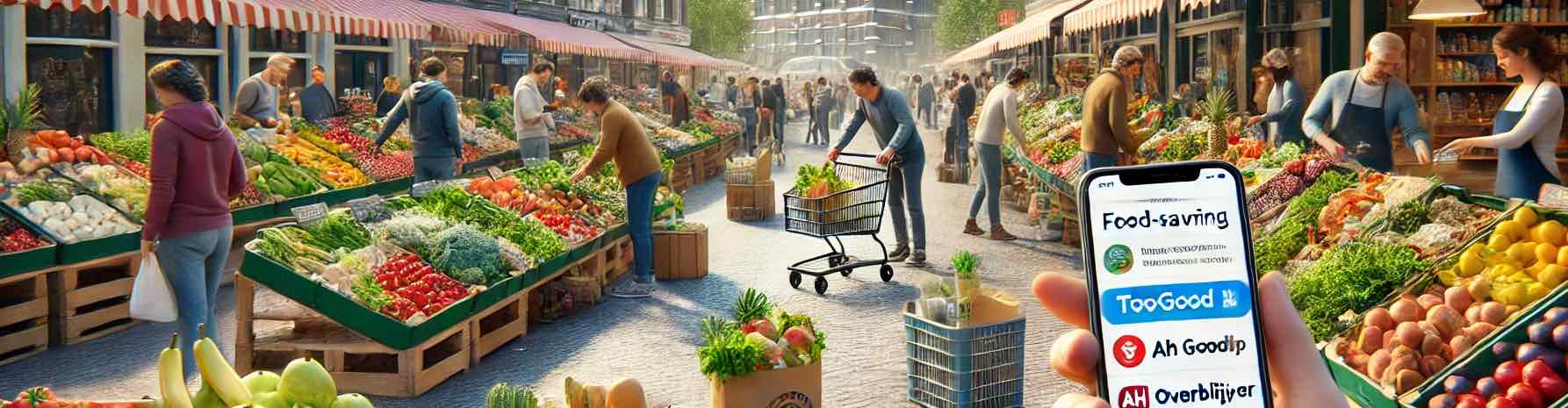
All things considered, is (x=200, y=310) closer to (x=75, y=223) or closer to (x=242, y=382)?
(x=75, y=223)

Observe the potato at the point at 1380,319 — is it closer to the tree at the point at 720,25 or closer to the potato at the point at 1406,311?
the potato at the point at 1406,311

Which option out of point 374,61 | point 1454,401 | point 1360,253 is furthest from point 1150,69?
point 1454,401

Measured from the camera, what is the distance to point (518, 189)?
1123 cm

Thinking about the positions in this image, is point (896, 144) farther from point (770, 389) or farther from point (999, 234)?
point (770, 389)

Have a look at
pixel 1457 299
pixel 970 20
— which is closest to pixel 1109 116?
pixel 1457 299

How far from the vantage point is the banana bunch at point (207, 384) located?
350 centimetres

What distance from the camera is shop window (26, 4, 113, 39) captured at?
48.3 ft

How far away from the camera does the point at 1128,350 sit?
198cm

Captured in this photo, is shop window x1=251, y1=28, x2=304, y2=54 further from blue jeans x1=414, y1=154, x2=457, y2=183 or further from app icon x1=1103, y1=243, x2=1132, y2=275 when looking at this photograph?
app icon x1=1103, y1=243, x2=1132, y2=275

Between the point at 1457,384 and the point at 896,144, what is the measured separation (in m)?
6.64

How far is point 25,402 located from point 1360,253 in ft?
17.4

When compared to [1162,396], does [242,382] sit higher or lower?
lower

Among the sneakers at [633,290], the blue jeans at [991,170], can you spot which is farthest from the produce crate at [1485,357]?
the blue jeans at [991,170]

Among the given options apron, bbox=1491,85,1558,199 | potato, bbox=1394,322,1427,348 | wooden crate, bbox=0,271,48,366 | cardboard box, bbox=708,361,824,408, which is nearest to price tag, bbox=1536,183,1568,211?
apron, bbox=1491,85,1558,199
